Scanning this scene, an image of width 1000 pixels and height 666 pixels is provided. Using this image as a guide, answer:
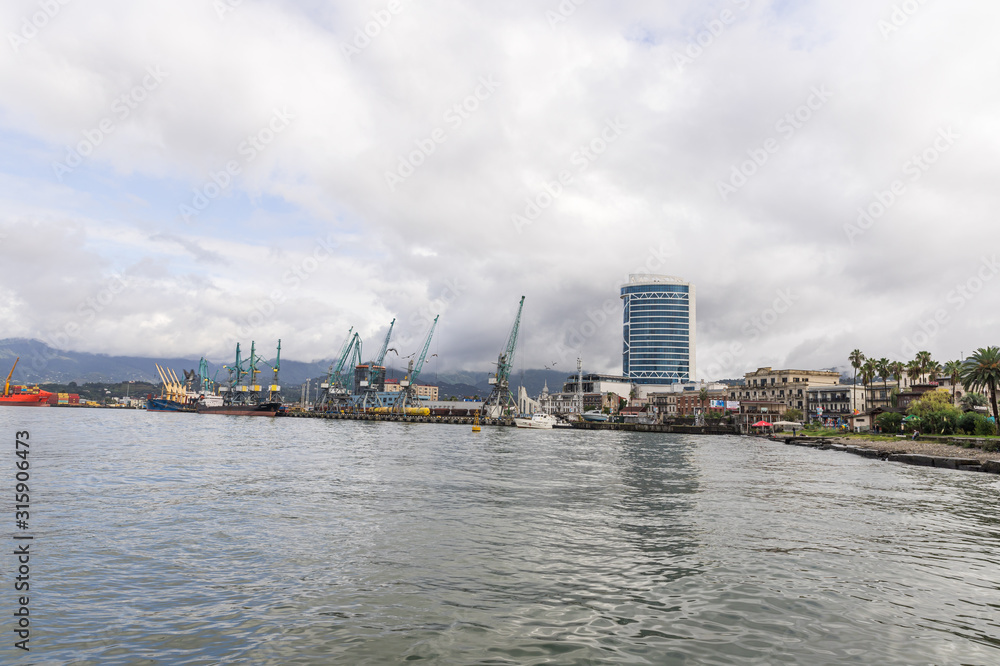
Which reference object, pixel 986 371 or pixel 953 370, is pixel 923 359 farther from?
pixel 986 371

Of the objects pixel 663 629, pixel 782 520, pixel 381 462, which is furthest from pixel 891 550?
pixel 381 462

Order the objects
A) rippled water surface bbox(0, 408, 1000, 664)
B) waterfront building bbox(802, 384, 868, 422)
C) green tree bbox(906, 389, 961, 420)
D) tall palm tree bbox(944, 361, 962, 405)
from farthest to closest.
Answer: waterfront building bbox(802, 384, 868, 422) → tall palm tree bbox(944, 361, 962, 405) → green tree bbox(906, 389, 961, 420) → rippled water surface bbox(0, 408, 1000, 664)

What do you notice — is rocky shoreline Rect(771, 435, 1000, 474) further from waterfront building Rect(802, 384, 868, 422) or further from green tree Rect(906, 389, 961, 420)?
waterfront building Rect(802, 384, 868, 422)

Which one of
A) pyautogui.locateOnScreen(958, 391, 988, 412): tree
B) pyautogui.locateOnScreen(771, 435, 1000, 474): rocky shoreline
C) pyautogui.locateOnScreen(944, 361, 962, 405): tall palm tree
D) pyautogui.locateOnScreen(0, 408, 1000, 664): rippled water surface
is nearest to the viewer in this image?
pyautogui.locateOnScreen(0, 408, 1000, 664): rippled water surface

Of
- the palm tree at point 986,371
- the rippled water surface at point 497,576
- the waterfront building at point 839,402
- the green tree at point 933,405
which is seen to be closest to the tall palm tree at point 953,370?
the green tree at point 933,405

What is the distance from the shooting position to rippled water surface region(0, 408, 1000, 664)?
1109cm

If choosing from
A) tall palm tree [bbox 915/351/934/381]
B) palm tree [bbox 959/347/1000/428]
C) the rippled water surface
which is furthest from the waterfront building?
the rippled water surface

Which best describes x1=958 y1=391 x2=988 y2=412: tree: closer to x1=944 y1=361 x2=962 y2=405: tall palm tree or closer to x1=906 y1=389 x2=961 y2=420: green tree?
x1=906 y1=389 x2=961 y2=420: green tree

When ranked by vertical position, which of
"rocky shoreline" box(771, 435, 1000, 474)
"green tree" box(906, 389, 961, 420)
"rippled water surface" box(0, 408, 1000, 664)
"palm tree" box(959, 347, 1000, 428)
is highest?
"palm tree" box(959, 347, 1000, 428)

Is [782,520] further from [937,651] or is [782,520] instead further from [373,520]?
[373,520]

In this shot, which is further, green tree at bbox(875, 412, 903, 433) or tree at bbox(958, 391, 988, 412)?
green tree at bbox(875, 412, 903, 433)

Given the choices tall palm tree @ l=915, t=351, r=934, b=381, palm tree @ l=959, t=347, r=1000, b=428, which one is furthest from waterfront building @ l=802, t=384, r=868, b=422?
palm tree @ l=959, t=347, r=1000, b=428

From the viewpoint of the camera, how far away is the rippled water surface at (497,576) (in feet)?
36.4

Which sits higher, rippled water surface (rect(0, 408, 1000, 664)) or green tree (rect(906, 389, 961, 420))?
green tree (rect(906, 389, 961, 420))
